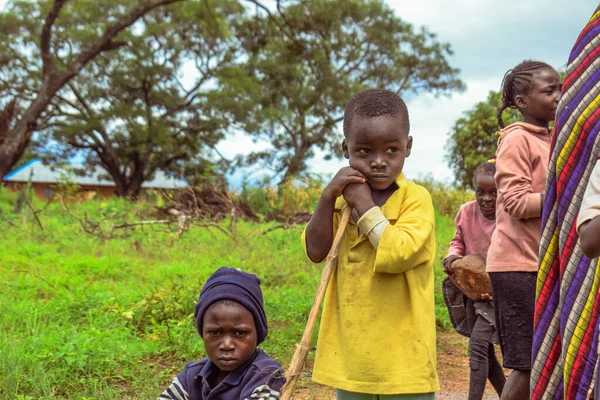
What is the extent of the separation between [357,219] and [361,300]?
27cm

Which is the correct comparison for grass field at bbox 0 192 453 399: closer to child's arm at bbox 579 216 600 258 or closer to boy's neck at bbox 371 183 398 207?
boy's neck at bbox 371 183 398 207

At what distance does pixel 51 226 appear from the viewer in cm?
1074

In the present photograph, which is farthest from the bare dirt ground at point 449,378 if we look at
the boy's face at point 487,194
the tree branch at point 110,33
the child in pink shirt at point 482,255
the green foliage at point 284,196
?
the tree branch at point 110,33

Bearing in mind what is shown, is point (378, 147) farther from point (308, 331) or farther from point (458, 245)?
point (458, 245)

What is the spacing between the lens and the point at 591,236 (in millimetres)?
1764

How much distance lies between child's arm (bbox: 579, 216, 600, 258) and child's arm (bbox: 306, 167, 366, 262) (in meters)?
0.70

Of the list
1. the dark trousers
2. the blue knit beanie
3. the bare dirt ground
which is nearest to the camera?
the blue knit beanie

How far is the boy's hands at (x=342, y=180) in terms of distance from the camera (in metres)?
2.22

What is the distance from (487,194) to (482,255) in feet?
1.09

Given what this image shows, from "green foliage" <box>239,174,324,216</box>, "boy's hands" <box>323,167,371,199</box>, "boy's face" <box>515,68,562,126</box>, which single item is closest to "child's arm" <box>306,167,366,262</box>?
"boy's hands" <box>323,167,371,199</box>

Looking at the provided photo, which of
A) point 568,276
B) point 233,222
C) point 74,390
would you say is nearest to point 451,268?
point 568,276

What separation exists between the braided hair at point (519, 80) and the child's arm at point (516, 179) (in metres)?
0.24

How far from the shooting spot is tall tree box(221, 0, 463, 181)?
79.7 ft

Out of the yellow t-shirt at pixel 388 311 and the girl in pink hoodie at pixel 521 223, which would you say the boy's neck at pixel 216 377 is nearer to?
the yellow t-shirt at pixel 388 311
